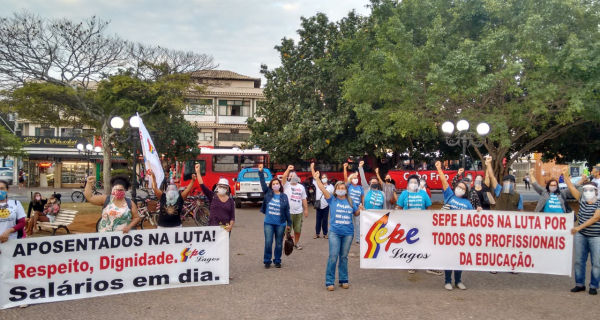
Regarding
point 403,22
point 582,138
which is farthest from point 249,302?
point 582,138

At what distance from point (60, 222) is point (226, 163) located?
15.2 meters

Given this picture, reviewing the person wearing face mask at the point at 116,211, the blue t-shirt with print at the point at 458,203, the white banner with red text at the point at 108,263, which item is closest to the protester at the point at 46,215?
the person wearing face mask at the point at 116,211

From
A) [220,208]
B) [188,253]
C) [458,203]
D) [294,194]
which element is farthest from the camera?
[294,194]

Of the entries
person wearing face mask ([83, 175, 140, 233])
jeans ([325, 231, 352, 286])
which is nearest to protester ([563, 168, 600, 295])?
jeans ([325, 231, 352, 286])

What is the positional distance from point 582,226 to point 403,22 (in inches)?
575

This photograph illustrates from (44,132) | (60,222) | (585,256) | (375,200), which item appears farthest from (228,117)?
(585,256)

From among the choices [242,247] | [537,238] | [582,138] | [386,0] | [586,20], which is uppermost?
[386,0]

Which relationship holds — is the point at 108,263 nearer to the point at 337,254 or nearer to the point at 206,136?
the point at 337,254

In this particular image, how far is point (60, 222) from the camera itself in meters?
12.7

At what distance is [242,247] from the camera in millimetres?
11188

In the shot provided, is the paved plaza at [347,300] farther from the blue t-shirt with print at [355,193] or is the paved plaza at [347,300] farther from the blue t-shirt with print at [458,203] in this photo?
the blue t-shirt with print at [355,193]

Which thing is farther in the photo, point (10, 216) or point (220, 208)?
point (220, 208)

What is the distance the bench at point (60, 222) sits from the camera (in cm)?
1246

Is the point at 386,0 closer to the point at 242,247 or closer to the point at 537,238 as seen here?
the point at 242,247
